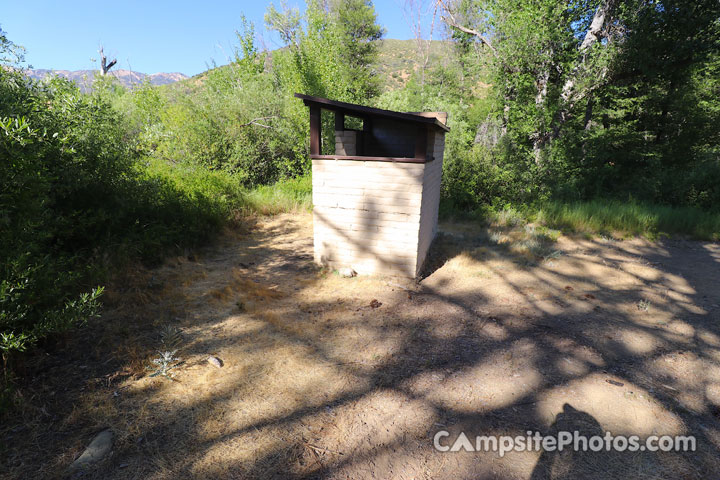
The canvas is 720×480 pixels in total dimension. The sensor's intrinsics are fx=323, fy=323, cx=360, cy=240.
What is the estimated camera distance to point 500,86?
39.3 ft

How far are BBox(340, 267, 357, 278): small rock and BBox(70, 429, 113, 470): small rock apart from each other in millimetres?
3584

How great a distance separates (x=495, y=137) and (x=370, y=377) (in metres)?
11.8

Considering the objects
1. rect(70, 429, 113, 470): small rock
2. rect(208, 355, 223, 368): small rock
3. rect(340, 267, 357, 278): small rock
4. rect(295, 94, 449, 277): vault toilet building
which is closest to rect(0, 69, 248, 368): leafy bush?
rect(70, 429, 113, 470): small rock

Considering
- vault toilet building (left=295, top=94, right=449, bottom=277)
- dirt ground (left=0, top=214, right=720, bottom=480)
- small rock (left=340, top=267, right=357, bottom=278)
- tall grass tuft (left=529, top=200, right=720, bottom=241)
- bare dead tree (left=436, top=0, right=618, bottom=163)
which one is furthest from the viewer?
bare dead tree (left=436, top=0, right=618, bottom=163)

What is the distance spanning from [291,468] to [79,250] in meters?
4.34

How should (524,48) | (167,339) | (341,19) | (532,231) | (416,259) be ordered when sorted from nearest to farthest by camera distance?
(167,339) → (416,259) → (532,231) → (524,48) → (341,19)

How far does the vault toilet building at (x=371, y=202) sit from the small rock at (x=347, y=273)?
0.28 ft

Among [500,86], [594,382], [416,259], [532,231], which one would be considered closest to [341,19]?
[500,86]

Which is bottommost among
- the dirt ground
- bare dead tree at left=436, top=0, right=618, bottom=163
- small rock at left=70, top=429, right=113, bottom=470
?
the dirt ground

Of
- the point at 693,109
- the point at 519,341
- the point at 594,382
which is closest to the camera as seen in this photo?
the point at 594,382

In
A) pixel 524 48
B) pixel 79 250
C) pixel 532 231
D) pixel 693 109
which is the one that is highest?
pixel 524 48

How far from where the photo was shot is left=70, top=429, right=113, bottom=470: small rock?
2.08 metres

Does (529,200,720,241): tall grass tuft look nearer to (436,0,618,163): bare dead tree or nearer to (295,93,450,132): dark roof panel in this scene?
(436,0,618,163): bare dead tree

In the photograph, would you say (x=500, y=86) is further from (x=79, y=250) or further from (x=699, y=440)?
(x=79, y=250)
